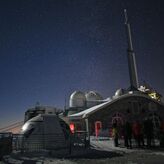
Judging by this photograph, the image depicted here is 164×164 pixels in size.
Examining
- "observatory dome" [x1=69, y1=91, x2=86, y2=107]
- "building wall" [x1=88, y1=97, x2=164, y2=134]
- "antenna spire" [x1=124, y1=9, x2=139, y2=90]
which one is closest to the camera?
"building wall" [x1=88, y1=97, x2=164, y2=134]

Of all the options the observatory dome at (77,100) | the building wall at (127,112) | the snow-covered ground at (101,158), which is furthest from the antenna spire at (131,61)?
the snow-covered ground at (101,158)

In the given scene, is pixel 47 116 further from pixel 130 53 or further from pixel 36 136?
pixel 130 53

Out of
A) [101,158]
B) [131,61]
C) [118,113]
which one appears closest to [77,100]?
[118,113]

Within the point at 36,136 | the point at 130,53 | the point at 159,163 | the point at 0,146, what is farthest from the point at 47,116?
the point at 130,53

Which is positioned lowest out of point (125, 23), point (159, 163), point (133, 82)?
point (159, 163)

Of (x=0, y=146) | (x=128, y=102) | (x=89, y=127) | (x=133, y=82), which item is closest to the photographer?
(x=0, y=146)

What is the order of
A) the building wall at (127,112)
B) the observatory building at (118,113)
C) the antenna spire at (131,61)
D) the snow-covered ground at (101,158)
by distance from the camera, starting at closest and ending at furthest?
the snow-covered ground at (101,158), the observatory building at (118,113), the building wall at (127,112), the antenna spire at (131,61)

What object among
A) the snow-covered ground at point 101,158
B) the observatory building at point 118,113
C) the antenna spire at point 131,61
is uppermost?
the antenna spire at point 131,61

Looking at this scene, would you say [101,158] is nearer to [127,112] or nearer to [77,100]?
[127,112]

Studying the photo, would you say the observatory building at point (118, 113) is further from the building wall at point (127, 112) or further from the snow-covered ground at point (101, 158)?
the snow-covered ground at point (101, 158)

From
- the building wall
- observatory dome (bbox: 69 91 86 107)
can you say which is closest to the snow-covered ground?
the building wall

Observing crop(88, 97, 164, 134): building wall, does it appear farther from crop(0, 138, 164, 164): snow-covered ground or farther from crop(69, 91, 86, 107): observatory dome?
crop(0, 138, 164, 164): snow-covered ground

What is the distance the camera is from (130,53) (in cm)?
6694

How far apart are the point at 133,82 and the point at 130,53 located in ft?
34.2
